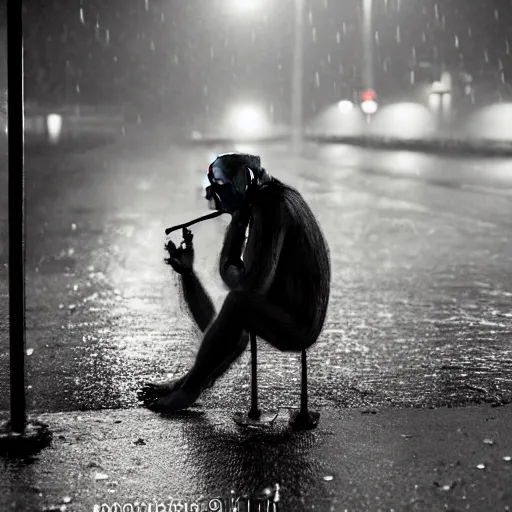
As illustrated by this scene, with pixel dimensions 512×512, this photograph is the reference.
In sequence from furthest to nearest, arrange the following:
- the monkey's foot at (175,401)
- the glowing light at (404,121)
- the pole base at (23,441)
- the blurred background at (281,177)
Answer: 1. the glowing light at (404,121)
2. the blurred background at (281,177)
3. the monkey's foot at (175,401)
4. the pole base at (23,441)

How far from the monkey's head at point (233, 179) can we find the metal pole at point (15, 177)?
0.89 metres

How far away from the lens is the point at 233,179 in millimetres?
3934

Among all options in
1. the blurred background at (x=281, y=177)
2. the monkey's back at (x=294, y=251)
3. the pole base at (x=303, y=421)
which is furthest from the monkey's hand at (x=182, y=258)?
the pole base at (x=303, y=421)

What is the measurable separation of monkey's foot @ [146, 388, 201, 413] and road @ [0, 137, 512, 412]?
0.28 metres

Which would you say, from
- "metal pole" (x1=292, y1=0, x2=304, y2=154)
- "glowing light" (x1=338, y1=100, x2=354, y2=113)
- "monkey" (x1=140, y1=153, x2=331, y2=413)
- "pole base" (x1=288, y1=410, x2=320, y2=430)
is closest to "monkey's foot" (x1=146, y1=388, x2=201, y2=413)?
"monkey" (x1=140, y1=153, x2=331, y2=413)

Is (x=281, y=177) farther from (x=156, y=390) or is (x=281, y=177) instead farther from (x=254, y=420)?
(x=254, y=420)

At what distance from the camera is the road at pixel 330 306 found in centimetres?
498

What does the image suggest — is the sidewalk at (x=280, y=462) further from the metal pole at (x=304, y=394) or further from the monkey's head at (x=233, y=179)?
the monkey's head at (x=233, y=179)

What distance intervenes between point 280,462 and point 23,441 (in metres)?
1.17

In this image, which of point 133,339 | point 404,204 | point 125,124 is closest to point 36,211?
point 404,204

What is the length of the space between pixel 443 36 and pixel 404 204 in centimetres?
2179

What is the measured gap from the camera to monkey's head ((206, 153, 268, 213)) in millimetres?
3920

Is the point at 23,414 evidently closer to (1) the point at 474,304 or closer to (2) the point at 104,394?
(2) the point at 104,394

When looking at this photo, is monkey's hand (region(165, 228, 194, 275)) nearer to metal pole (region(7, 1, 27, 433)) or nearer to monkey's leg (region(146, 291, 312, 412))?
monkey's leg (region(146, 291, 312, 412))
